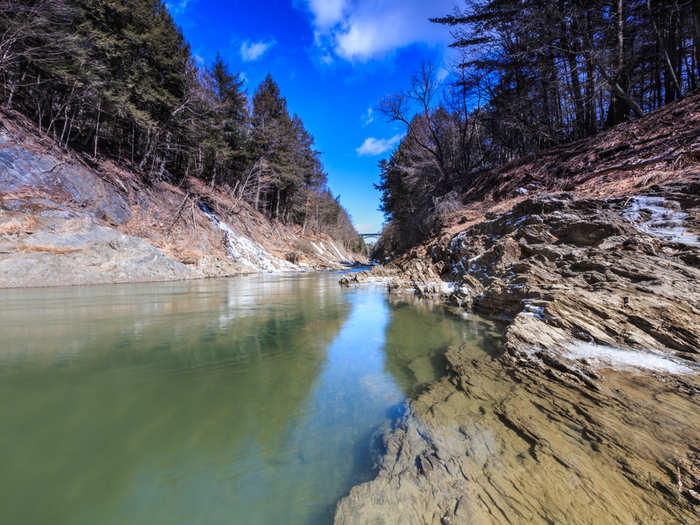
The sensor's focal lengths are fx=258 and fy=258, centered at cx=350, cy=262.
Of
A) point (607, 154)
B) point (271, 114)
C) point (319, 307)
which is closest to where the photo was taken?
point (319, 307)

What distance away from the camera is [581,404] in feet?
6.84

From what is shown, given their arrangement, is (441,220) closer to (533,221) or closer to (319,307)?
(533,221)

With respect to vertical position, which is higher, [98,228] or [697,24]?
[697,24]

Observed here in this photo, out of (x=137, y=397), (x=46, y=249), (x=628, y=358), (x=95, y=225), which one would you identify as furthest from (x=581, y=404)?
(x=95, y=225)

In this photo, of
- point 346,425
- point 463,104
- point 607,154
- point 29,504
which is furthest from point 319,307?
point 463,104

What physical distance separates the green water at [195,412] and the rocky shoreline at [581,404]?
407 mm

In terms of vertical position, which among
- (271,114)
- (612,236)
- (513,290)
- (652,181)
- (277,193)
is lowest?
(513,290)

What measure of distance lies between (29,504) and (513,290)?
252 inches

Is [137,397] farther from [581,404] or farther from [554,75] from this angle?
[554,75]

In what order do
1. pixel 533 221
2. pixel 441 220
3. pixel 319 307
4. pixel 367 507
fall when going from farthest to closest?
pixel 441 220
pixel 319 307
pixel 533 221
pixel 367 507

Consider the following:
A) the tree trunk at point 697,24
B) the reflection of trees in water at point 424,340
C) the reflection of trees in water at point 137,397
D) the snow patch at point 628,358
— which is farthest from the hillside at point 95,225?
the tree trunk at point 697,24

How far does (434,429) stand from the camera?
196 centimetres

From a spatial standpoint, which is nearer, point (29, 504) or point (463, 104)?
point (29, 504)

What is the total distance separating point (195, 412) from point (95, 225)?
13013 millimetres
